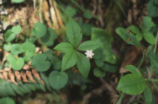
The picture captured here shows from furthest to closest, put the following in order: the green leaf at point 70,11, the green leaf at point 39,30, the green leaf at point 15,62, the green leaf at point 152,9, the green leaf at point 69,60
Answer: the green leaf at point 70,11
the green leaf at point 152,9
the green leaf at point 39,30
the green leaf at point 15,62
the green leaf at point 69,60

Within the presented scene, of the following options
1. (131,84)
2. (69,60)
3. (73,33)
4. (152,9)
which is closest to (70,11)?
(73,33)

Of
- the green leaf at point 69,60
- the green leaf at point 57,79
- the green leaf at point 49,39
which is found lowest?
the green leaf at point 57,79

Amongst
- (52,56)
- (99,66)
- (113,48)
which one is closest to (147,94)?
(99,66)

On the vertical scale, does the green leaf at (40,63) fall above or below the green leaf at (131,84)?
above

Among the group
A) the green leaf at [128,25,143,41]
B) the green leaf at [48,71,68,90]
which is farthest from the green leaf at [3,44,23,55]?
the green leaf at [128,25,143,41]

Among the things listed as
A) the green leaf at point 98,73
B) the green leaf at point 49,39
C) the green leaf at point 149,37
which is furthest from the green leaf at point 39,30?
the green leaf at point 149,37

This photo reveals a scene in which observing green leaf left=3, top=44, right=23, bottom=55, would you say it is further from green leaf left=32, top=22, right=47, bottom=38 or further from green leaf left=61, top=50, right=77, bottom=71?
green leaf left=61, top=50, right=77, bottom=71

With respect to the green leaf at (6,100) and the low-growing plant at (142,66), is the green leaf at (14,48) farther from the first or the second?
the low-growing plant at (142,66)
